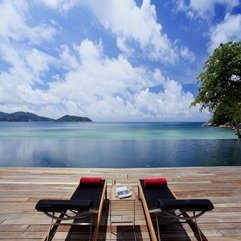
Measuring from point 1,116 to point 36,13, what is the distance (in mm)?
153918

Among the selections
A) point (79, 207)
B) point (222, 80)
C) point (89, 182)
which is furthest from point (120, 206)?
point (222, 80)

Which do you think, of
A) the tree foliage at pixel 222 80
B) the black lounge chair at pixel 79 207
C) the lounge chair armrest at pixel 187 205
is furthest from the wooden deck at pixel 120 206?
the tree foliage at pixel 222 80

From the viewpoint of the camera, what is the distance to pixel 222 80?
10.1 m

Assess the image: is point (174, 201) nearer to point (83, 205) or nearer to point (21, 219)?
point (83, 205)

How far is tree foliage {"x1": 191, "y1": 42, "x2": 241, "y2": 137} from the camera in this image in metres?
9.82

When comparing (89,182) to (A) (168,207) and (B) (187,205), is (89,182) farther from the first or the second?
(B) (187,205)

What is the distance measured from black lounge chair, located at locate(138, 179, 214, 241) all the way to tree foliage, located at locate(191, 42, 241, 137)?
304 inches

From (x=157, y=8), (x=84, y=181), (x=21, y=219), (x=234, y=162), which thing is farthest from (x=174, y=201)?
(x=234, y=162)

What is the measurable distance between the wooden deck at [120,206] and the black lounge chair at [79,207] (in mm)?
186

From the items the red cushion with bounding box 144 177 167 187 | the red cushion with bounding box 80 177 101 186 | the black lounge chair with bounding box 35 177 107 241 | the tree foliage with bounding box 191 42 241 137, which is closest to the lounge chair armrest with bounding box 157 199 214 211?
the black lounge chair with bounding box 35 177 107 241

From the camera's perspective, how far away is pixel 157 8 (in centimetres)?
862

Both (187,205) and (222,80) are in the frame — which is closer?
(187,205)

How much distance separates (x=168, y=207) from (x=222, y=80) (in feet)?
29.2

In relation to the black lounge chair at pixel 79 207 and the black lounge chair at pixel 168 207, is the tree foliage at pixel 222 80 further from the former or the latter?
the black lounge chair at pixel 79 207
